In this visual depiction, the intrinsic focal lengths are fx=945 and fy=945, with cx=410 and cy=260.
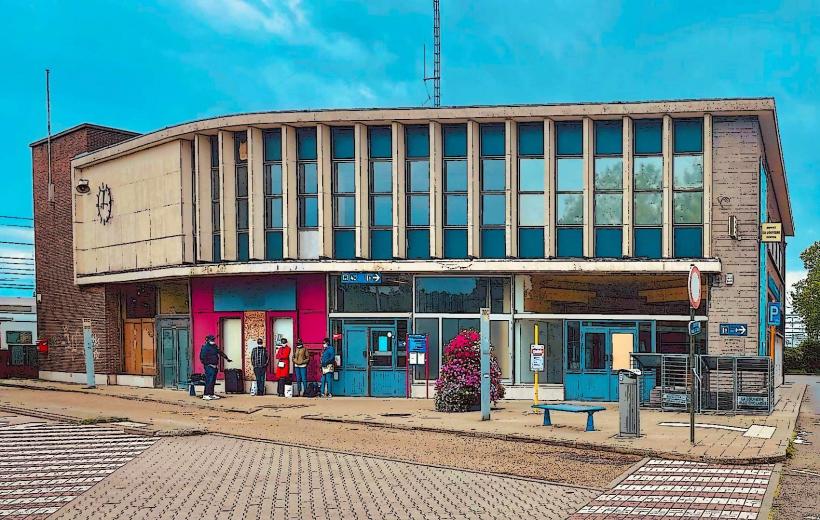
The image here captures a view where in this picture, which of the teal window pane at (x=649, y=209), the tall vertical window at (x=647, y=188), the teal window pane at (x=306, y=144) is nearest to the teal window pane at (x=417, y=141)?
the teal window pane at (x=306, y=144)

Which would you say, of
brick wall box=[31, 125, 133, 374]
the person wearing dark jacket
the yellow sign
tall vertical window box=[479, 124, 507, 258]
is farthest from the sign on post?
brick wall box=[31, 125, 133, 374]

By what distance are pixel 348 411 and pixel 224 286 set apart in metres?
7.70

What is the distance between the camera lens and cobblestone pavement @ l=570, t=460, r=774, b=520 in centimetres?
1012

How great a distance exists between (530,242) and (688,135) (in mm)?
4940

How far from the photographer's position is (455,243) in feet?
85.0

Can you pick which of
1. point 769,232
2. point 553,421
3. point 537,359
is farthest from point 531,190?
point 553,421

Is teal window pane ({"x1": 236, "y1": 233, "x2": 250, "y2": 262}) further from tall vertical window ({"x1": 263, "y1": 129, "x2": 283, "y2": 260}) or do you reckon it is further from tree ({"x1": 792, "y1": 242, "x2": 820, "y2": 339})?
tree ({"x1": 792, "y1": 242, "x2": 820, "y2": 339})

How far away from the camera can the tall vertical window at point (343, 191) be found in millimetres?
26484

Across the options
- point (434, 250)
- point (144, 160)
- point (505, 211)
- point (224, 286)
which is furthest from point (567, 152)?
point (144, 160)

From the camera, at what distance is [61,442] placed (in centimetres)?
1628

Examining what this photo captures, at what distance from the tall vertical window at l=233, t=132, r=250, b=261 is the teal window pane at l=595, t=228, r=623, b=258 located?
32.6 feet

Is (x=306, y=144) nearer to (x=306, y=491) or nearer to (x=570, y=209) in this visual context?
(x=570, y=209)

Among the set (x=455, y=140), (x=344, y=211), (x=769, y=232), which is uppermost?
(x=455, y=140)

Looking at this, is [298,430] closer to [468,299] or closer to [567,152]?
[468,299]
